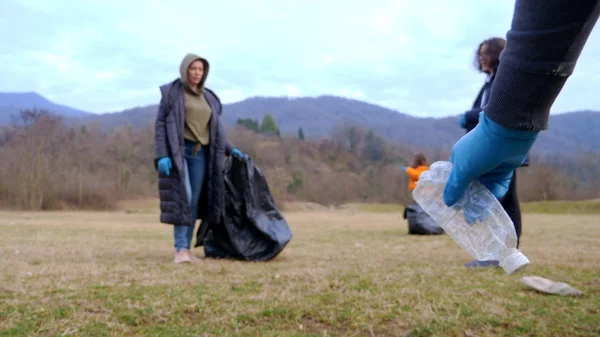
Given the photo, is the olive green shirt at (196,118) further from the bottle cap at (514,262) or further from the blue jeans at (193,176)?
the bottle cap at (514,262)

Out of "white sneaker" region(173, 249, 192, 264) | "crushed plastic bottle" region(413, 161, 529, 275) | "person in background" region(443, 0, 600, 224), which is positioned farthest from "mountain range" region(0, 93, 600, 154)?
"person in background" region(443, 0, 600, 224)

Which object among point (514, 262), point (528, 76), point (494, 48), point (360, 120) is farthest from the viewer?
point (360, 120)

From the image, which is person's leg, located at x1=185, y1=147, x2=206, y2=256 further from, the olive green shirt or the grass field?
the grass field

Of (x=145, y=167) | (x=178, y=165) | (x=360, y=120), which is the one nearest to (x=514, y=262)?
(x=178, y=165)

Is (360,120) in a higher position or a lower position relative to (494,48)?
higher

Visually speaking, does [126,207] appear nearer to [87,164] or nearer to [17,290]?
[87,164]

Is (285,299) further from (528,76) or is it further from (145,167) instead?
(145,167)

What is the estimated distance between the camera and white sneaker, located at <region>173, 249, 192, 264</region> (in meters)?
4.62

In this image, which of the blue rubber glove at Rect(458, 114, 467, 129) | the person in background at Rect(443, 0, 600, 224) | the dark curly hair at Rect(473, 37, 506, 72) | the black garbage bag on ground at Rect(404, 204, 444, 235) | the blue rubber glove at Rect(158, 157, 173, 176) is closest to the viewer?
the person in background at Rect(443, 0, 600, 224)

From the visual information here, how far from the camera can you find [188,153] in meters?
4.87

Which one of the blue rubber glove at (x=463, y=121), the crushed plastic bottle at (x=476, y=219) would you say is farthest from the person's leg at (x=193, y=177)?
the crushed plastic bottle at (x=476, y=219)

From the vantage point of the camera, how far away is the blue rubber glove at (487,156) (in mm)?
1382

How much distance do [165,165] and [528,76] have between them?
3.67m

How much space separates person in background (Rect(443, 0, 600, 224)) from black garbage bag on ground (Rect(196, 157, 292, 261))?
11.9ft
